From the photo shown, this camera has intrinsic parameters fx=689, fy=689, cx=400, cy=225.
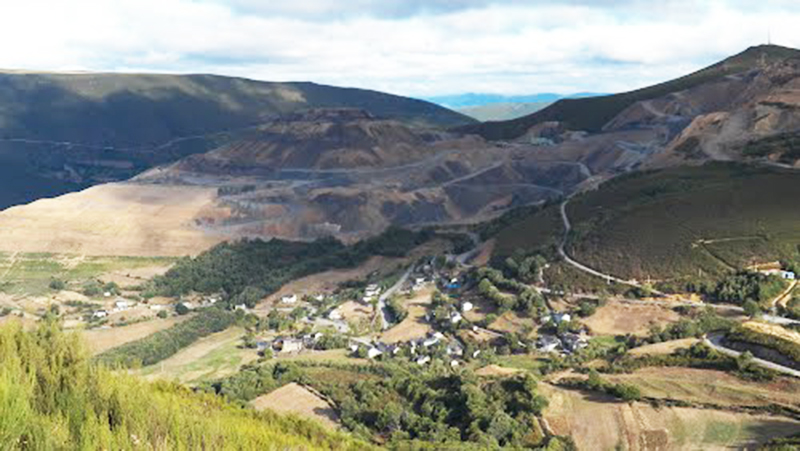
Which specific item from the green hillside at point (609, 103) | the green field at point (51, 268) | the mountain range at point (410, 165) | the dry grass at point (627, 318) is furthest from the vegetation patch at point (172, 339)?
the green hillside at point (609, 103)

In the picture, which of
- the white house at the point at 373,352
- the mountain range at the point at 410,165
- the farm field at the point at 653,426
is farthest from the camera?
the mountain range at the point at 410,165

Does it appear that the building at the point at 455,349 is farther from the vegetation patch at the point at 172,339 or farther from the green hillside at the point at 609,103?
the green hillside at the point at 609,103

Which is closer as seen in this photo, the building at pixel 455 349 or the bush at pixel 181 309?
the building at pixel 455 349

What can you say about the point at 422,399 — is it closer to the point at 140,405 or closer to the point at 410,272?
the point at 140,405

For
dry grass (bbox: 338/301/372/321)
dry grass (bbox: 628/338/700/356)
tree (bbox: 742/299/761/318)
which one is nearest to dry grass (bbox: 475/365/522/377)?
dry grass (bbox: 628/338/700/356)

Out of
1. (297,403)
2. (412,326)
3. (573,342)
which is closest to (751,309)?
(573,342)

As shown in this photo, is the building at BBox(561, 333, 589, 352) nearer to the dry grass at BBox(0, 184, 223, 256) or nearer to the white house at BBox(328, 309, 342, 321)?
the white house at BBox(328, 309, 342, 321)
